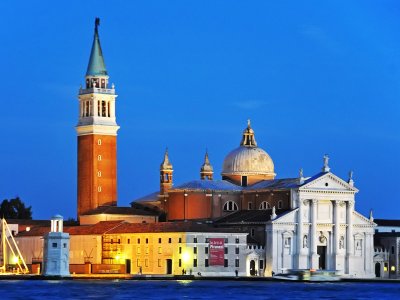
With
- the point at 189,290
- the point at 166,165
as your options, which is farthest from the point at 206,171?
the point at 189,290

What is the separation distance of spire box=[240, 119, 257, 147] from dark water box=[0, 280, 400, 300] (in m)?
21.4

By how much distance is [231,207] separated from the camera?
151500 mm

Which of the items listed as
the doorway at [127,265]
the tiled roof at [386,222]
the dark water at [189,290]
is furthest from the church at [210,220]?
the tiled roof at [386,222]

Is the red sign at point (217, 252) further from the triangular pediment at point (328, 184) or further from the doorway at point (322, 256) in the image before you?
the doorway at point (322, 256)

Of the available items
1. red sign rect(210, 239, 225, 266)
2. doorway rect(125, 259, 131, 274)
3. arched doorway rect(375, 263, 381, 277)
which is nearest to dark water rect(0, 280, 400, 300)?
red sign rect(210, 239, 225, 266)

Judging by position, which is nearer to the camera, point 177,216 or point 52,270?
point 52,270

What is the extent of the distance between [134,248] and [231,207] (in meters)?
11.1

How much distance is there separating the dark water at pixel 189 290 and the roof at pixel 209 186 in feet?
51.6

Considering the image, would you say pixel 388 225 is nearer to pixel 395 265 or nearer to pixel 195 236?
pixel 395 265

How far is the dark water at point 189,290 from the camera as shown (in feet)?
367

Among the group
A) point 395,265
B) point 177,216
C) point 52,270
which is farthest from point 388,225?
point 52,270

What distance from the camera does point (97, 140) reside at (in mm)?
152625

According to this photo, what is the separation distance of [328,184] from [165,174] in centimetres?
1658

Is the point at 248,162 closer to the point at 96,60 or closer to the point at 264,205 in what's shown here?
the point at 264,205
